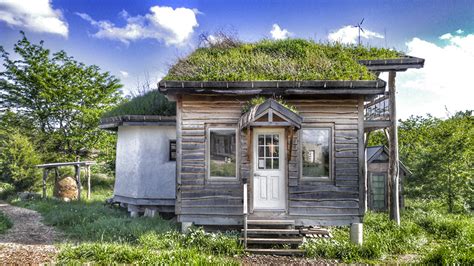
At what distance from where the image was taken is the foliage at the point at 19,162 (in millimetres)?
18547

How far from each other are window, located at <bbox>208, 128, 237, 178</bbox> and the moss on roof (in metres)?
1.51

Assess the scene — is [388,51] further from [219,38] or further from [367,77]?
[219,38]

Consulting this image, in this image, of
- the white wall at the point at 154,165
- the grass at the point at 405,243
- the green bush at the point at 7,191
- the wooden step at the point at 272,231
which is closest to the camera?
the grass at the point at 405,243

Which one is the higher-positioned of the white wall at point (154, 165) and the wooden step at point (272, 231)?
the white wall at point (154, 165)

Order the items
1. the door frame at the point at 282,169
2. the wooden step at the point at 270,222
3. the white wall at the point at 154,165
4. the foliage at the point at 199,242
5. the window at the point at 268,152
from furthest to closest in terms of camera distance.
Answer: the white wall at the point at 154,165 < the window at the point at 268,152 < the door frame at the point at 282,169 < the wooden step at the point at 270,222 < the foliage at the point at 199,242

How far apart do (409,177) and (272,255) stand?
916 cm

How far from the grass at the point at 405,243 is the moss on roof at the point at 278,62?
4362mm

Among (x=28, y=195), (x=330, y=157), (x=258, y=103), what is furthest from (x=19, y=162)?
(x=330, y=157)

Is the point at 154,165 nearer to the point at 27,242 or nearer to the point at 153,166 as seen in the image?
the point at 153,166

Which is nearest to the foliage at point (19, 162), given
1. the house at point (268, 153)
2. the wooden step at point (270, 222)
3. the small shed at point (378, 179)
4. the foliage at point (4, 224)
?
the foliage at point (4, 224)

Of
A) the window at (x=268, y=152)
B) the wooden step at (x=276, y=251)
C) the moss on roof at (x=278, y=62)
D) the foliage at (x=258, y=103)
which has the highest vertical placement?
the moss on roof at (x=278, y=62)

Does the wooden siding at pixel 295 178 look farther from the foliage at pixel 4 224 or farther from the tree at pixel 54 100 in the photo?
the tree at pixel 54 100

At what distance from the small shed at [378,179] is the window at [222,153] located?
7.47m

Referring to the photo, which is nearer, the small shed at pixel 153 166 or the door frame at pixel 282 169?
the door frame at pixel 282 169
